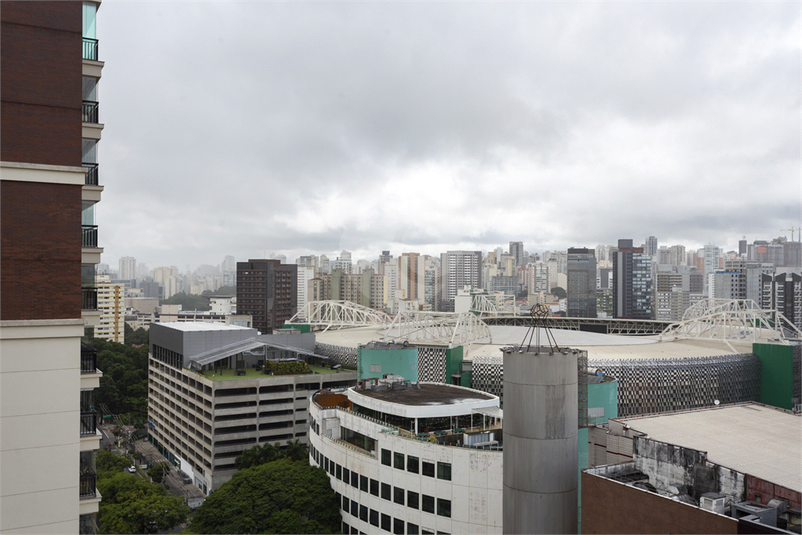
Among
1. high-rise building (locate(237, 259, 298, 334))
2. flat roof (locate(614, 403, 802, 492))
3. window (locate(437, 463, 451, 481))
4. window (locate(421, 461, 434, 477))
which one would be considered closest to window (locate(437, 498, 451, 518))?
window (locate(437, 463, 451, 481))

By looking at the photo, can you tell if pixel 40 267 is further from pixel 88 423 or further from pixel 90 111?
pixel 90 111

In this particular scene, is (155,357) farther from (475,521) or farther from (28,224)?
(28,224)

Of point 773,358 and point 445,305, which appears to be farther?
point 445,305

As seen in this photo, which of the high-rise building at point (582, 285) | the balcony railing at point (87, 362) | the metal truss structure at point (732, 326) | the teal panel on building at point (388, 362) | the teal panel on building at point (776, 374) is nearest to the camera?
the balcony railing at point (87, 362)

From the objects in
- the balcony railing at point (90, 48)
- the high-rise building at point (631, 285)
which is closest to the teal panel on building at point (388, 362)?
the balcony railing at point (90, 48)

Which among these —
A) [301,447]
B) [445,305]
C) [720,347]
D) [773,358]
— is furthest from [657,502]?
[445,305]

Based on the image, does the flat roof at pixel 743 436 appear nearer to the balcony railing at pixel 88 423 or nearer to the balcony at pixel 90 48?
the balcony railing at pixel 88 423

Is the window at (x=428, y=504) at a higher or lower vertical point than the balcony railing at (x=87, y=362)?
lower
